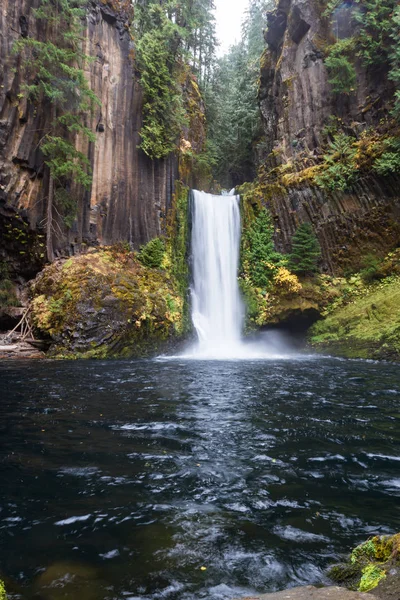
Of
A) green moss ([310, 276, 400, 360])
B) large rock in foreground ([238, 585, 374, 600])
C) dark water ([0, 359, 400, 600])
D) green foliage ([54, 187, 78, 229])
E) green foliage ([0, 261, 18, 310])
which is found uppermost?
green foliage ([54, 187, 78, 229])

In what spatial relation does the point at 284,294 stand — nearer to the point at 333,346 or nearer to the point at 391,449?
the point at 333,346

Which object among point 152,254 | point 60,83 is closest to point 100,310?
point 152,254

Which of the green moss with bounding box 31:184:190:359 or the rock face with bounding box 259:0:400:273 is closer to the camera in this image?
the green moss with bounding box 31:184:190:359

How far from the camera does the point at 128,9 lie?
2105 centimetres

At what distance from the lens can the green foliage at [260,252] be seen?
851 inches

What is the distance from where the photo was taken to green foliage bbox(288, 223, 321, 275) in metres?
20.0

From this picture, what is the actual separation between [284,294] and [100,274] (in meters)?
9.86

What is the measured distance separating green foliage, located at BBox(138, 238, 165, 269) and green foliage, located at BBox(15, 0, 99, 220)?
444 centimetres

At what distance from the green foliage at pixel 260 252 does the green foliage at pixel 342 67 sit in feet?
27.3

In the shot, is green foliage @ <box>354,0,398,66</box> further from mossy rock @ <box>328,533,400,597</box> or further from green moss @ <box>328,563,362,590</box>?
green moss @ <box>328,563,362,590</box>

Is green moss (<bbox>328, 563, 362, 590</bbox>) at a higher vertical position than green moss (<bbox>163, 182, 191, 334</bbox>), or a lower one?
lower

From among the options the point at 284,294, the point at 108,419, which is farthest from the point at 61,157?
the point at 108,419

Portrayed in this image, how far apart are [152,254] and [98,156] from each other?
5.71m

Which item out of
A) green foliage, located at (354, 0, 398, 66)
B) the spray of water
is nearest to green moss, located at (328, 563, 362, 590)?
the spray of water
